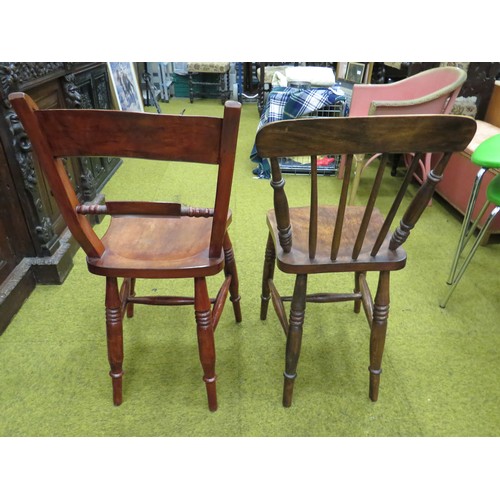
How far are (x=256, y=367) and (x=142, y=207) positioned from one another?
796 millimetres

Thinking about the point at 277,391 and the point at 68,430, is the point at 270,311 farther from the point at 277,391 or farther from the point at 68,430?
the point at 68,430

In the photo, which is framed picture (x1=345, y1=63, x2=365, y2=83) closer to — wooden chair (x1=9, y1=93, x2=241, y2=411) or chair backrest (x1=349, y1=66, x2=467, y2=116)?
chair backrest (x1=349, y1=66, x2=467, y2=116)

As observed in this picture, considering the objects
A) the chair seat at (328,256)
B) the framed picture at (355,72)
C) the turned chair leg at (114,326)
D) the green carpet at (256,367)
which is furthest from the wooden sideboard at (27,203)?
the framed picture at (355,72)

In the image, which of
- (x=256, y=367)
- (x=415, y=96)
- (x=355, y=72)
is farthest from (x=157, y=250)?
(x=355, y=72)

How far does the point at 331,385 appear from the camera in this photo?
1.38 metres

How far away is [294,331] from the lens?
3.89 ft

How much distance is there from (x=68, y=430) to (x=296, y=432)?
27.7 inches

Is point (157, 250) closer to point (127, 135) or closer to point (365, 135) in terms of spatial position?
point (127, 135)

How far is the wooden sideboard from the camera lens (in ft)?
4.98

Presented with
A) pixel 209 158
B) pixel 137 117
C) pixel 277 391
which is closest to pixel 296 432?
pixel 277 391

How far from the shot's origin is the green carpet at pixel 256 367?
125 cm

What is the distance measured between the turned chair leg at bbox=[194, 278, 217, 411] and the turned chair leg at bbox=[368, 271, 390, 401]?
500 millimetres

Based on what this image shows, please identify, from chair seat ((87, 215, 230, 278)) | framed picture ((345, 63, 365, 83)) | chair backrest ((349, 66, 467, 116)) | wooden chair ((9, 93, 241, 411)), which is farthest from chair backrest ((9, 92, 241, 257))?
framed picture ((345, 63, 365, 83))

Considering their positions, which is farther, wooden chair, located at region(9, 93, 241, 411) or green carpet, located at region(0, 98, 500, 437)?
green carpet, located at region(0, 98, 500, 437)
